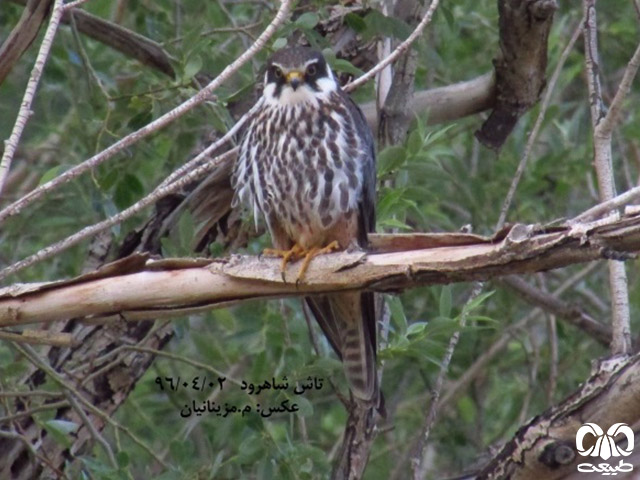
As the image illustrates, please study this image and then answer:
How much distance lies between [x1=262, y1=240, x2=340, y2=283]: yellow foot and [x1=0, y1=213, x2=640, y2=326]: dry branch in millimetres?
22

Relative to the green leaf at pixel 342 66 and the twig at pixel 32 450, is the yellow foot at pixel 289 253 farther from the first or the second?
the twig at pixel 32 450

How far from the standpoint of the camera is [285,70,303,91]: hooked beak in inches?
155

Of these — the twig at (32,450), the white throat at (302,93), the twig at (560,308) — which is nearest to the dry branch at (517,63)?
the twig at (560,308)

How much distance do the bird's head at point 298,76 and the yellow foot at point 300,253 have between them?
0.51m

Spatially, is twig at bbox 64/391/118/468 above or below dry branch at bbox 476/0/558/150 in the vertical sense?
below

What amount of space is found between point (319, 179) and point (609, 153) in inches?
37.9

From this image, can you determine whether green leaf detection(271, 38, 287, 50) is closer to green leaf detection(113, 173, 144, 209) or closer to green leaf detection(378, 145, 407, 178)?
green leaf detection(378, 145, 407, 178)

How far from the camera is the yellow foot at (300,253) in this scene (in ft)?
10.5

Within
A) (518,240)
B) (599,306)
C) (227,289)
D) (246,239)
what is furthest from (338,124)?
(599,306)

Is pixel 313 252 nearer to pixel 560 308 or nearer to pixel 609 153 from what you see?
pixel 609 153

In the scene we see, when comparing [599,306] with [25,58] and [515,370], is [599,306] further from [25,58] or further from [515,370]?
[25,58]

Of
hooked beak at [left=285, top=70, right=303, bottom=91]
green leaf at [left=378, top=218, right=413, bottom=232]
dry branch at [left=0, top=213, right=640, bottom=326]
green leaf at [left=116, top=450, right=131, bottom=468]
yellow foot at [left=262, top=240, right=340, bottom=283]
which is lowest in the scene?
green leaf at [left=116, top=450, right=131, bottom=468]

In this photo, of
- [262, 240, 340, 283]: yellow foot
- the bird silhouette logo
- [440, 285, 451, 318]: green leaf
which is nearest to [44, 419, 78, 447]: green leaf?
[262, 240, 340, 283]: yellow foot

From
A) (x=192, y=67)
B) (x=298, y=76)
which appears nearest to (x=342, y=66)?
(x=298, y=76)
